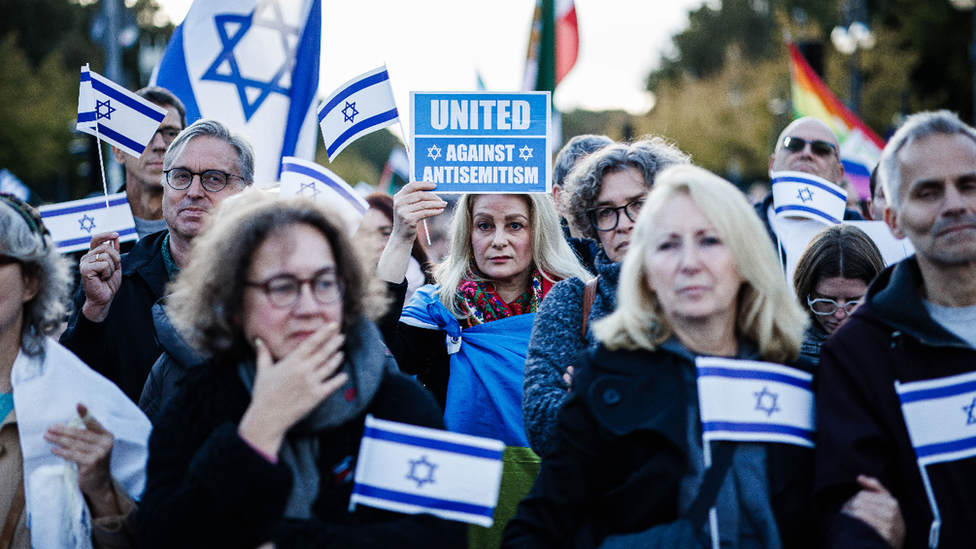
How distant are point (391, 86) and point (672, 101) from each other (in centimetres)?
3845

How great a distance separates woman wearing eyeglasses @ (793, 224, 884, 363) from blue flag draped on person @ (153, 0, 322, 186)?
121 inches

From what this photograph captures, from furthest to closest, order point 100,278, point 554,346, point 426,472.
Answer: point 100,278, point 554,346, point 426,472

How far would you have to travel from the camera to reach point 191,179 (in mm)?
4098

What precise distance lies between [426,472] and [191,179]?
2165 millimetres

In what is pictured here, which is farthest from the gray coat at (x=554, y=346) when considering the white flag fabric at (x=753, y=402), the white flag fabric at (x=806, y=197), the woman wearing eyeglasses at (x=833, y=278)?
the white flag fabric at (x=806, y=197)

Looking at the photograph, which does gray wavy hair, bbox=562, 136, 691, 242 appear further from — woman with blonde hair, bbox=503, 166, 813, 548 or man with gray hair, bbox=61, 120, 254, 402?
man with gray hair, bbox=61, 120, 254, 402

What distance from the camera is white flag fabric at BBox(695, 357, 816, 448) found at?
8.07 ft

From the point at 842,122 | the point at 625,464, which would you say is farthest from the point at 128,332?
the point at 842,122

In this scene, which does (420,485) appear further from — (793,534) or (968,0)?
(968,0)

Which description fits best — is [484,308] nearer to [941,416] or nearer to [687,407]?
[687,407]

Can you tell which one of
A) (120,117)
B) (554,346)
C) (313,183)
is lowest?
(554,346)

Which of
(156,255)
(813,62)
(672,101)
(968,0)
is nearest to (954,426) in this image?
(156,255)

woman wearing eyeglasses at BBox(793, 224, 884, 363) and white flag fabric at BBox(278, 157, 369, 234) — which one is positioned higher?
white flag fabric at BBox(278, 157, 369, 234)

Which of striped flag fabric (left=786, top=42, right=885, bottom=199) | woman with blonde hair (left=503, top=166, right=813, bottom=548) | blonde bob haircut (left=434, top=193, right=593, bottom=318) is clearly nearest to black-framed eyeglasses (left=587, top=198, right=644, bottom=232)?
blonde bob haircut (left=434, top=193, right=593, bottom=318)
